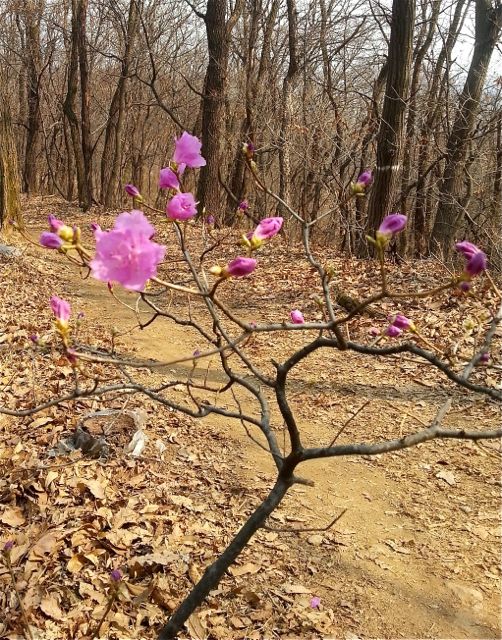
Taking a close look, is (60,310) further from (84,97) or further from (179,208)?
(84,97)

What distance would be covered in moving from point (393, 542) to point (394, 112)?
557 cm

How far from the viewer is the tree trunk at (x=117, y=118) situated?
1234cm

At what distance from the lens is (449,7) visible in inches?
407

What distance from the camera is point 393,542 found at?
2.69m

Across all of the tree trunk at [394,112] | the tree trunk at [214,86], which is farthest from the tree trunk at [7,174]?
the tree trunk at [394,112]

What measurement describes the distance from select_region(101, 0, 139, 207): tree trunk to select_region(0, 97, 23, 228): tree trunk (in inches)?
217

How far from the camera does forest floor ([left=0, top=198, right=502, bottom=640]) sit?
7.29 ft

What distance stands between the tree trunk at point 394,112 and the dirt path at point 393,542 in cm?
401

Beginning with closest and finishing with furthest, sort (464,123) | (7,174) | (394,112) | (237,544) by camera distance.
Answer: (237,544) → (394,112) → (7,174) → (464,123)

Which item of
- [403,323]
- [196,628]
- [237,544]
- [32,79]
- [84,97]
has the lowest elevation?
[196,628]

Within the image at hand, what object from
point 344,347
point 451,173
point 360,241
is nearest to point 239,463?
point 344,347

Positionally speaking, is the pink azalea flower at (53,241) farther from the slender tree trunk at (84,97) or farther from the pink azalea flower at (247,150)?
the slender tree trunk at (84,97)

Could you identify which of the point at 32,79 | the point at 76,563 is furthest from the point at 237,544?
the point at 32,79

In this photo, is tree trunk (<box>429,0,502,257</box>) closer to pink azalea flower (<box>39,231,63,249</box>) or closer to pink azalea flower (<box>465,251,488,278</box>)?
pink azalea flower (<box>465,251,488,278</box>)
